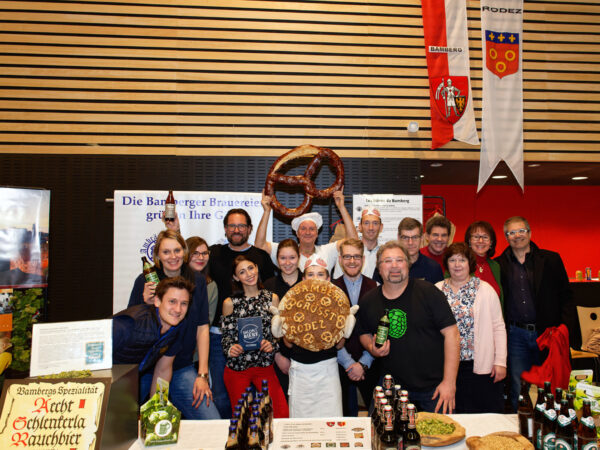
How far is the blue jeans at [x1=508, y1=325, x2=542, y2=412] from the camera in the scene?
357 cm

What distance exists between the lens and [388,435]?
1702 mm

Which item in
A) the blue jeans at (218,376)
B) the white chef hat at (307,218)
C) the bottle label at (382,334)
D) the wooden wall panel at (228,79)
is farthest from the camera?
the wooden wall panel at (228,79)

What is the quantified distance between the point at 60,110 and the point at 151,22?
149cm

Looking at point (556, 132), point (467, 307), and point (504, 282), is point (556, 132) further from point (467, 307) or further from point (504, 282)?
point (467, 307)

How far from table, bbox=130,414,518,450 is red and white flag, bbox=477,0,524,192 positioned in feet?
11.6

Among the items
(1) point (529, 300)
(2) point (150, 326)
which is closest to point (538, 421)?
(2) point (150, 326)

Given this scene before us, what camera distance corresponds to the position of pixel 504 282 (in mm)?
3766

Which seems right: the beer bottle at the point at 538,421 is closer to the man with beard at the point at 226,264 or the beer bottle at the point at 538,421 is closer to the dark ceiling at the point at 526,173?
the man with beard at the point at 226,264

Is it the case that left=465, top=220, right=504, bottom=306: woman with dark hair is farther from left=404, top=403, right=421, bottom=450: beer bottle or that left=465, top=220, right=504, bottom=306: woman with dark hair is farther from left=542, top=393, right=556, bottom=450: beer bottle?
left=404, top=403, right=421, bottom=450: beer bottle

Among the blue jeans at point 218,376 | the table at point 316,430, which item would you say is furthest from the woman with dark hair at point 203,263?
the table at point 316,430

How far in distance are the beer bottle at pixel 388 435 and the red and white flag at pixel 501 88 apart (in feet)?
13.3

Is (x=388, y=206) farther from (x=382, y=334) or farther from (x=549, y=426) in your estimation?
(x=549, y=426)

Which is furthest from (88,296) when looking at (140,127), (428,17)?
(428,17)

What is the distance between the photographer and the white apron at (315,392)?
2.76m
